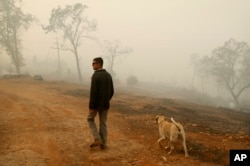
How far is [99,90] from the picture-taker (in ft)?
26.5

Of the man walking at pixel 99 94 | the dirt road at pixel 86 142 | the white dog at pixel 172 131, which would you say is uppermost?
the man walking at pixel 99 94

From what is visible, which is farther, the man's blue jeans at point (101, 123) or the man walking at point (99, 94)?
the man's blue jeans at point (101, 123)

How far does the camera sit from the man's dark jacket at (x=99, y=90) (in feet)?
26.3

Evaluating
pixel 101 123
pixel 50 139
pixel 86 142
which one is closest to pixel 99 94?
pixel 101 123

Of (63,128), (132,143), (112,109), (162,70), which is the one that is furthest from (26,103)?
(162,70)

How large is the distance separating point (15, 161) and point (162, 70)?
105574 mm

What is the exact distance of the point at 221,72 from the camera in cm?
4662

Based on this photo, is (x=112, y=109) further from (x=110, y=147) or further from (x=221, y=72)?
(x=221, y=72)

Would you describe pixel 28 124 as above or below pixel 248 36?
below

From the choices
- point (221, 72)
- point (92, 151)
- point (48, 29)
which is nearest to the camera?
point (92, 151)

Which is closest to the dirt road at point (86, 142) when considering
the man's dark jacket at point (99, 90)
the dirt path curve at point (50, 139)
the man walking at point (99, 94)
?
the dirt path curve at point (50, 139)

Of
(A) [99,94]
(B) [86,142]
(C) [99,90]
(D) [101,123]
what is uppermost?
(C) [99,90]

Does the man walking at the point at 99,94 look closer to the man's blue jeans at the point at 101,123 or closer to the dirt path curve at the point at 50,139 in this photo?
the man's blue jeans at the point at 101,123

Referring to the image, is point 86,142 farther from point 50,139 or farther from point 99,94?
point 99,94
